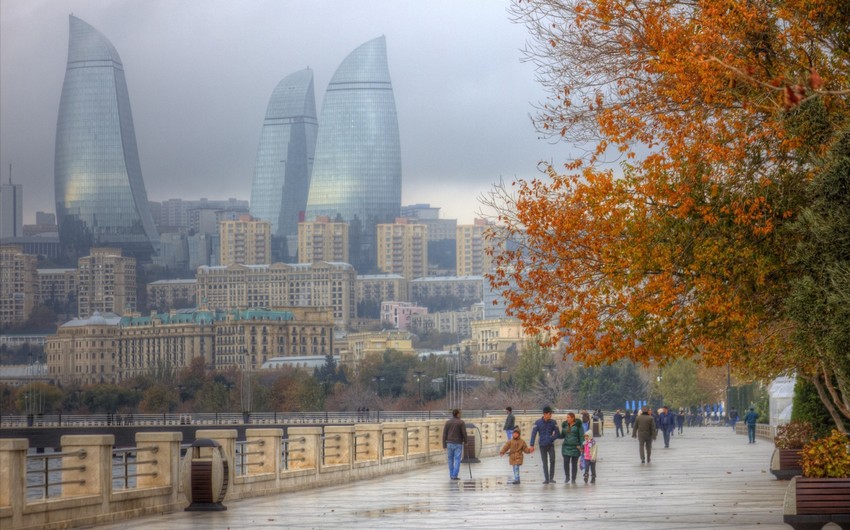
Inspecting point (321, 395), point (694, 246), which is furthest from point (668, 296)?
point (321, 395)

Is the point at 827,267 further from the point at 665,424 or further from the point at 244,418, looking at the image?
the point at 244,418

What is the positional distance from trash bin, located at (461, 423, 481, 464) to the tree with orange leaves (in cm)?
1835

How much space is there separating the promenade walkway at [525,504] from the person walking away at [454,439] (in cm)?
50

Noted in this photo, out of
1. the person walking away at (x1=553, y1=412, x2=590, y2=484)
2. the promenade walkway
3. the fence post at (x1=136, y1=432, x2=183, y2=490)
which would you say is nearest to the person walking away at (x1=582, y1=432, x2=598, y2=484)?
the person walking away at (x1=553, y1=412, x2=590, y2=484)

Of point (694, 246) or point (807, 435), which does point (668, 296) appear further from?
point (807, 435)

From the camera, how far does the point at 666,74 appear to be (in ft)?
67.9

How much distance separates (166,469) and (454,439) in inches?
392

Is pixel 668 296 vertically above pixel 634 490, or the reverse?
pixel 668 296

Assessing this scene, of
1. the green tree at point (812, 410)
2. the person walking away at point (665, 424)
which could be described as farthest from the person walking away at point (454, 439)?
the person walking away at point (665, 424)

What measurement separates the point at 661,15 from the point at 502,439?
40.7 metres

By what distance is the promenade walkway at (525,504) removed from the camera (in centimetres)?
2042

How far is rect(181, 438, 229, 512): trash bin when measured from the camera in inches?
923

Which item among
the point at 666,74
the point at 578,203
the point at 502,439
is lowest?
the point at 502,439

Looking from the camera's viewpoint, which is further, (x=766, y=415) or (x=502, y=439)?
(x=766, y=415)
